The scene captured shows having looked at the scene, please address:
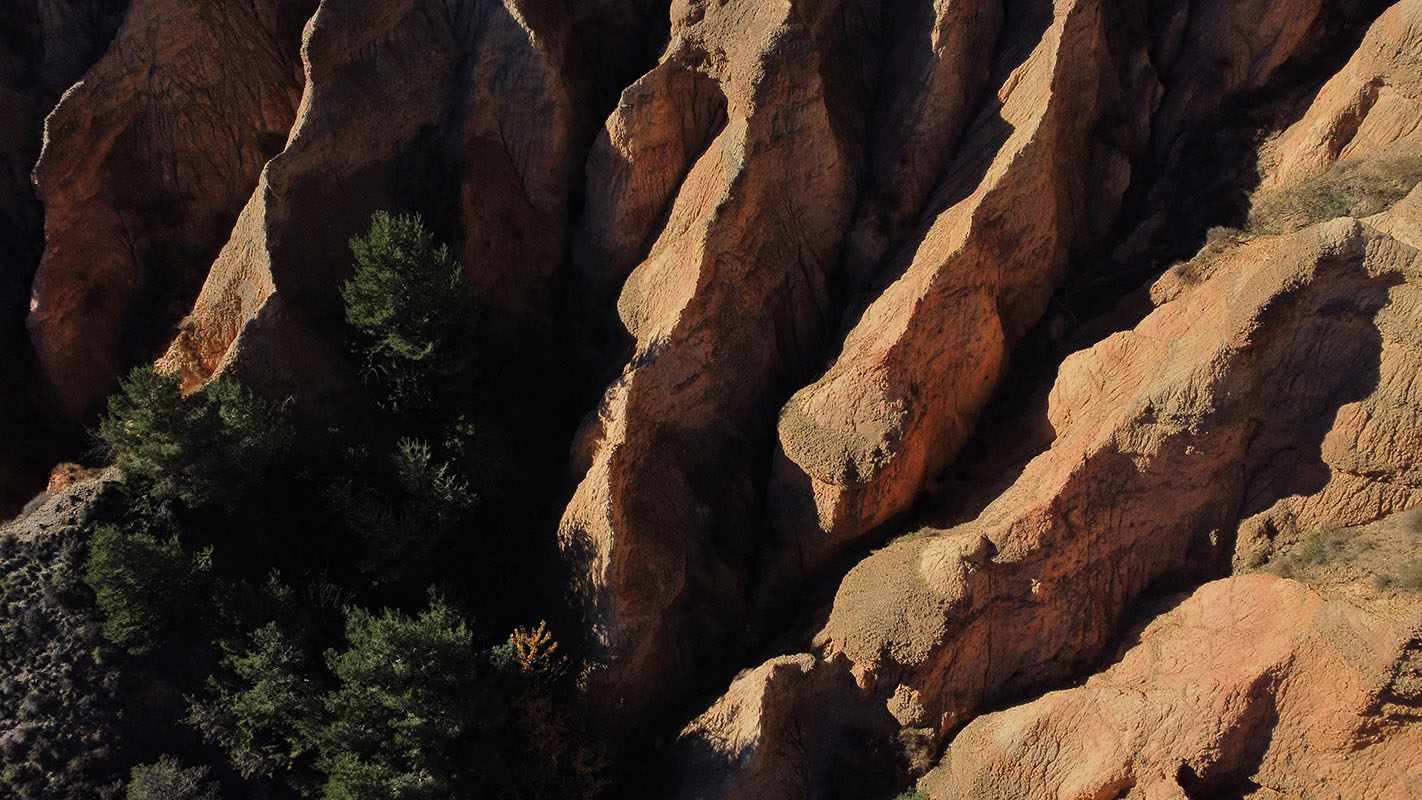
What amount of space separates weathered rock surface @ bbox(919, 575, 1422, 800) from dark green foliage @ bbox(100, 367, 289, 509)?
1505 centimetres

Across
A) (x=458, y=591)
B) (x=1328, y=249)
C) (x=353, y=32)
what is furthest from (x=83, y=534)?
(x=1328, y=249)

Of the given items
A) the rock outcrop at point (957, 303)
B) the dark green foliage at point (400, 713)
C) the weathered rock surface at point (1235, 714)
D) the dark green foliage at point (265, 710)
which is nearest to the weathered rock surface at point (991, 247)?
the rock outcrop at point (957, 303)

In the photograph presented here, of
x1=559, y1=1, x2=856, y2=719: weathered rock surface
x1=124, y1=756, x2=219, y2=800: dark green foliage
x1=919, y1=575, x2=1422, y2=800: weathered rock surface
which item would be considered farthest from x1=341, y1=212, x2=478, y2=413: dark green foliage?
x1=919, y1=575, x2=1422, y2=800: weathered rock surface

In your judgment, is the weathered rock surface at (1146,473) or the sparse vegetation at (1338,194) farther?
the sparse vegetation at (1338,194)

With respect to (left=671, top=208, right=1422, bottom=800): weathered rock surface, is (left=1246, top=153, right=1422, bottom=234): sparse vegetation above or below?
above

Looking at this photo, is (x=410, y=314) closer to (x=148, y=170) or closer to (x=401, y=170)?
(x=401, y=170)

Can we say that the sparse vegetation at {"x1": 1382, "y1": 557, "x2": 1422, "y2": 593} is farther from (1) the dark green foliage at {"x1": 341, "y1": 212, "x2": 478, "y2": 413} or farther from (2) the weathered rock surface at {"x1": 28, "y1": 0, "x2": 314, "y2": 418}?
(2) the weathered rock surface at {"x1": 28, "y1": 0, "x2": 314, "y2": 418}

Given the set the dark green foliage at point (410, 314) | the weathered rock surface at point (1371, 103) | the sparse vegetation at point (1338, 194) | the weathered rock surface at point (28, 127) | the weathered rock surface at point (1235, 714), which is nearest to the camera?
the weathered rock surface at point (1235, 714)

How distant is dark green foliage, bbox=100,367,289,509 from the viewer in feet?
55.7

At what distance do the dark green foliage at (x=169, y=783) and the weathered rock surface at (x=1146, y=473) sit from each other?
9055 millimetres

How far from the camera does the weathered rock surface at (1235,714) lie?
13.6 metres

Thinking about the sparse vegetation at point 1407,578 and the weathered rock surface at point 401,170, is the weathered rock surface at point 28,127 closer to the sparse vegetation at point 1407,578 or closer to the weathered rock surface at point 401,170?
the weathered rock surface at point 401,170

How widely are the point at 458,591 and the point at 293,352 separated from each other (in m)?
6.22

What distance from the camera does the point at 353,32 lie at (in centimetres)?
1925
